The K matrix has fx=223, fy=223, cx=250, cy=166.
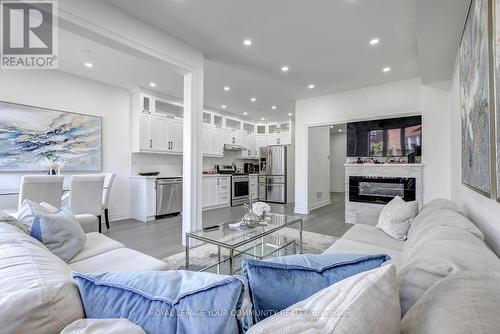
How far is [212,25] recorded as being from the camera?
8.60 ft

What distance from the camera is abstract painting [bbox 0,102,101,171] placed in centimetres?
338

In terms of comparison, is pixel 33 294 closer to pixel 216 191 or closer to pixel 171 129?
pixel 171 129

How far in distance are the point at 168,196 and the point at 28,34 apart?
3.21m

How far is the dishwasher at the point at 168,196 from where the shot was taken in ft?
15.3

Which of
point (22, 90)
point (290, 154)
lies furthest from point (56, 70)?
point (290, 154)

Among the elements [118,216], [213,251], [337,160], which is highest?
[337,160]

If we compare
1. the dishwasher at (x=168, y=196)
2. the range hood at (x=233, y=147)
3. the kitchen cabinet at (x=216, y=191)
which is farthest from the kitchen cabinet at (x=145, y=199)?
the range hood at (x=233, y=147)

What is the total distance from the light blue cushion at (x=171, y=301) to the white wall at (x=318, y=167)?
16.5 ft

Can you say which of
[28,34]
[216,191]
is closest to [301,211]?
[216,191]

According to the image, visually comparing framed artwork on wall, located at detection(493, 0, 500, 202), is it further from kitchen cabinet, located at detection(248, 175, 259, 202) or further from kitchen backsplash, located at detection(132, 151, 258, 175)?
kitchen cabinet, located at detection(248, 175, 259, 202)

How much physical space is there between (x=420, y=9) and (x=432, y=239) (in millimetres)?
1844

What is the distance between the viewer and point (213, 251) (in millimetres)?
2930

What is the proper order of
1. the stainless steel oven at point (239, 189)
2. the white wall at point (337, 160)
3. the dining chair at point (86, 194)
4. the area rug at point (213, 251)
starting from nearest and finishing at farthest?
the area rug at point (213, 251), the dining chair at point (86, 194), the stainless steel oven at point (239, 189), the white wall at point (337, 160)

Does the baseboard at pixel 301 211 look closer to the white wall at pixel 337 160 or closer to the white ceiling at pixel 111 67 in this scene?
the white ceiling at pixel 111 67
